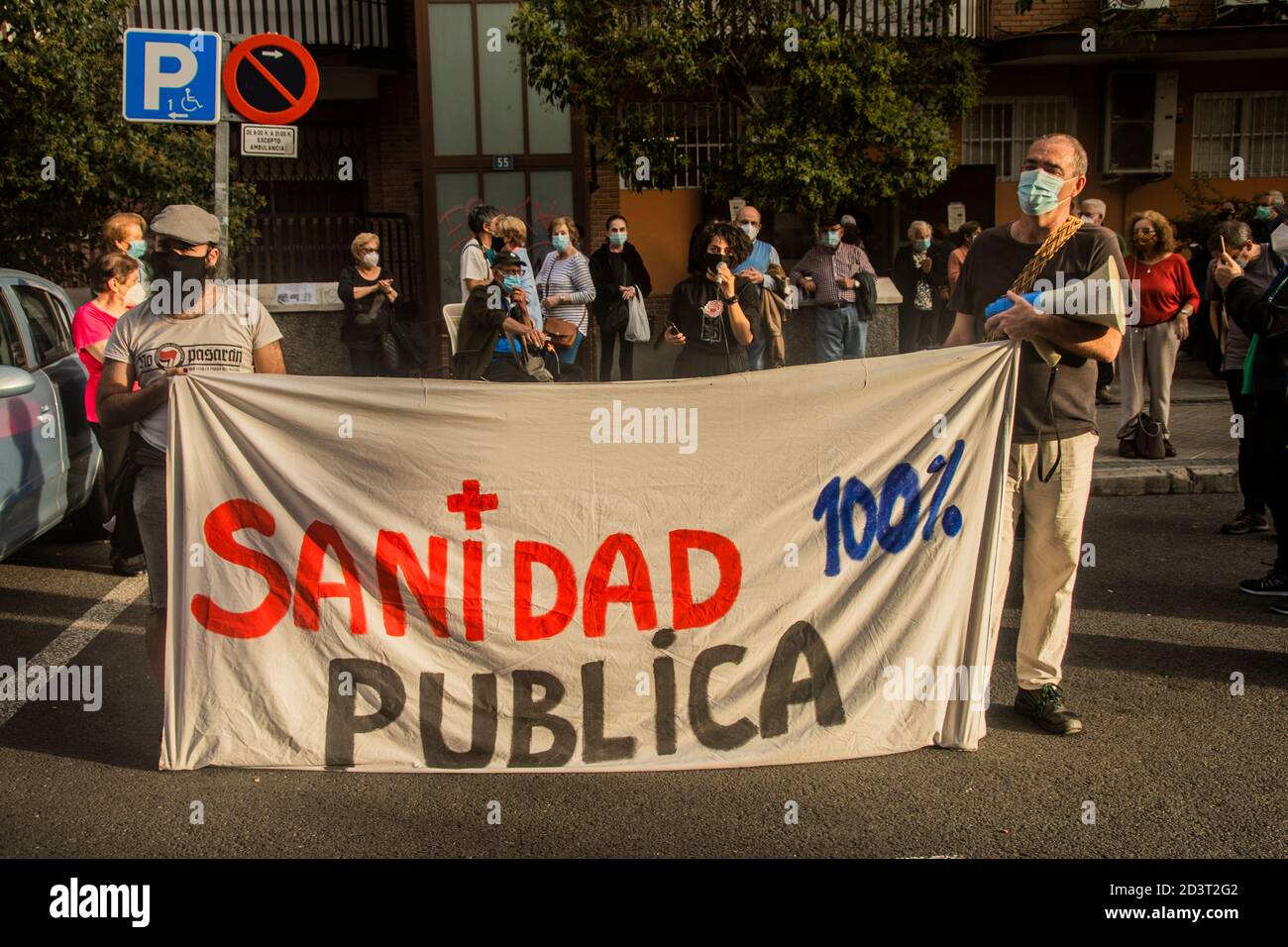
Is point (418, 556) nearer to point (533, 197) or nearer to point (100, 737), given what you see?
point (100, 737)

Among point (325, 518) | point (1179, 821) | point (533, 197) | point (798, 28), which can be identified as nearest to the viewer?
point (1179, 821)

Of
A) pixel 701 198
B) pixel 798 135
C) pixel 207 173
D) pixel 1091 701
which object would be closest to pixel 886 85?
pixel 798 135

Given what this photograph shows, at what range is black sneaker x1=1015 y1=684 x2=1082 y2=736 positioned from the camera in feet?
16.3

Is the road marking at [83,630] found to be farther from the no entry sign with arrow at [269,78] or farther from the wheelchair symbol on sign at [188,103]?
the no entry sign with arrow at [269,78]

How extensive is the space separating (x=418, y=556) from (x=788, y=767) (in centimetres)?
146

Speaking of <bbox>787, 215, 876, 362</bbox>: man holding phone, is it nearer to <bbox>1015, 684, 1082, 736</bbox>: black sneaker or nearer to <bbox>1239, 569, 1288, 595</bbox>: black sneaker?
<bbox>1239, 569, 1288, 595</bbox>: black sneaker

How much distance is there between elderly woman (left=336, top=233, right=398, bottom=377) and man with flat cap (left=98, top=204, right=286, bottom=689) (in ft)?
20.2

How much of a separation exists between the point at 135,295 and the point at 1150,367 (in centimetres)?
740

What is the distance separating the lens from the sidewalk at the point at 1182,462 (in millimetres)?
9641

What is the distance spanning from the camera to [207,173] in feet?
45.6

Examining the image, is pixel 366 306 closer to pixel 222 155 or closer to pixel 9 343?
pixel 222 155

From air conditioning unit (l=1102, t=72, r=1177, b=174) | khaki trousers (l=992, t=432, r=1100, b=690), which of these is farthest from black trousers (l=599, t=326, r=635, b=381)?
air conditioning unit (l=1102, t=72, r=1177, b=174)

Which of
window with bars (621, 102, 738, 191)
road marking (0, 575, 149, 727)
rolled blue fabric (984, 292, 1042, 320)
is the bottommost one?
road marking (0, 575, 149, 727)

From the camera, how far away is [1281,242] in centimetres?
809
